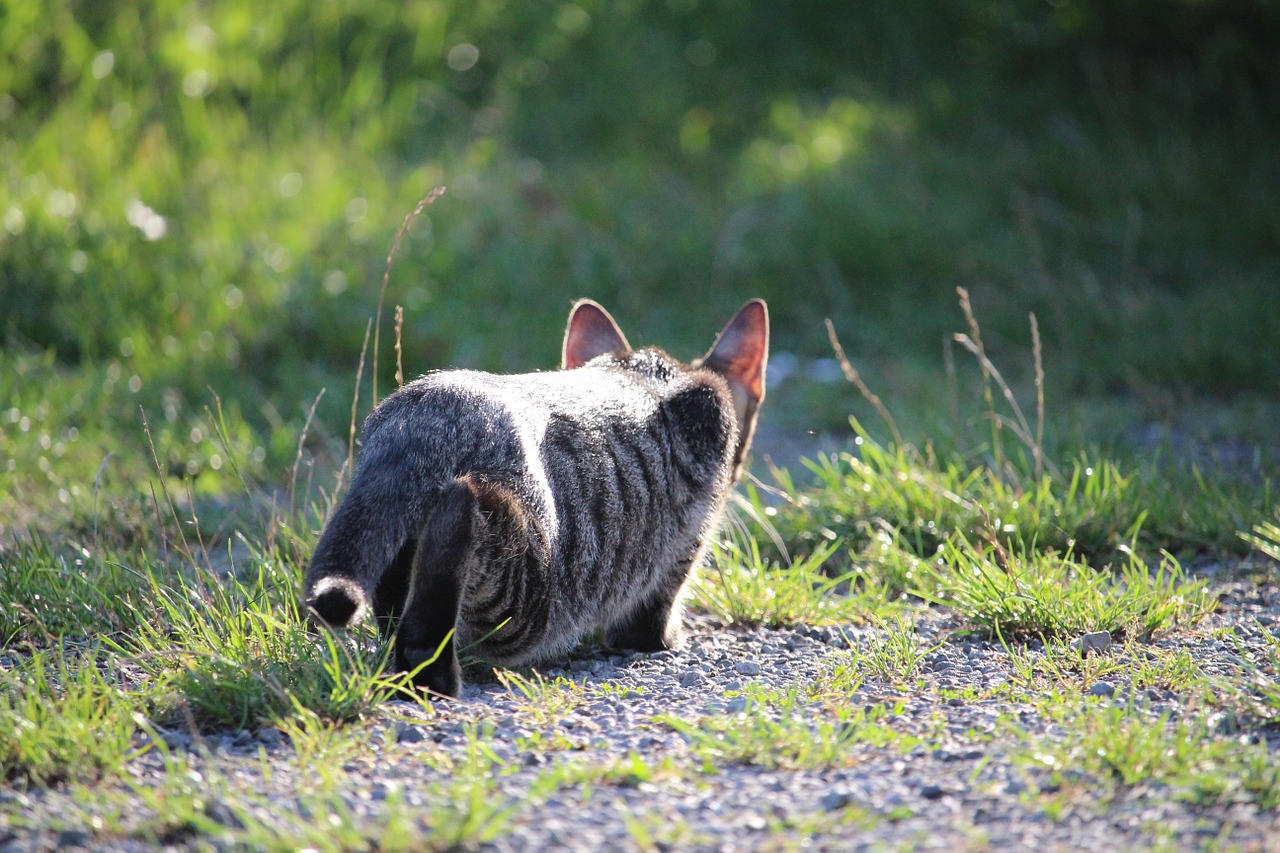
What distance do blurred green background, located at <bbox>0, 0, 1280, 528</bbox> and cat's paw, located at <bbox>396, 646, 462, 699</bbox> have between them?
2.05m

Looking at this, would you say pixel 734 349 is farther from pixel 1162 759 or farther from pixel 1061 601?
pixel 1162 759

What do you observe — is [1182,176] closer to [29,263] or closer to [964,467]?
[964,467]

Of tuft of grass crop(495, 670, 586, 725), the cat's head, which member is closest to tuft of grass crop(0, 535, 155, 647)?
tuft of grass crop(495, 670, 586, 725)

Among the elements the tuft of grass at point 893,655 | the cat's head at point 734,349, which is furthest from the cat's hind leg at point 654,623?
the cat's head at point 734,349

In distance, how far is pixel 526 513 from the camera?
293 cm

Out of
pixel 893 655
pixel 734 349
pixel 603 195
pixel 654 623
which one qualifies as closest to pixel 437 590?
pixel 654 623

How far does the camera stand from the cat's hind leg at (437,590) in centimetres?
274

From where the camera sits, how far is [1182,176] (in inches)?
303

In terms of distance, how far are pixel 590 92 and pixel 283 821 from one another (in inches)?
280

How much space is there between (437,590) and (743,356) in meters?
1.67

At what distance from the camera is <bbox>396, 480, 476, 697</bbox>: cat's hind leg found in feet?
8.99

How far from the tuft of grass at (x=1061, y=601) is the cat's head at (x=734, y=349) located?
836 mm

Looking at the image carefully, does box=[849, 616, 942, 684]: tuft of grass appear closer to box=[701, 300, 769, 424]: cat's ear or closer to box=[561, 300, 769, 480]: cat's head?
box=[561, 300, 769, 480]: cat's head

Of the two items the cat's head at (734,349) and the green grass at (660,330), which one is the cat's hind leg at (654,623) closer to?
the green grass at (660,330)
